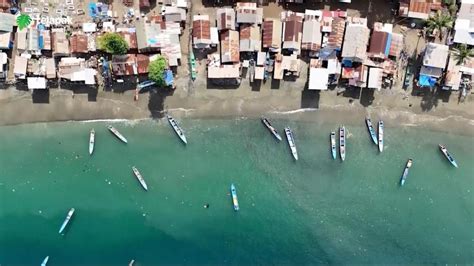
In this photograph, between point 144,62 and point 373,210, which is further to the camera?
point 373,210

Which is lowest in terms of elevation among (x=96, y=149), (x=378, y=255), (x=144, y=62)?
(x=378, y=255)

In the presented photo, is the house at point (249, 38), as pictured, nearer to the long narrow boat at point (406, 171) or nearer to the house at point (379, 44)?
the house at point (379, 44)

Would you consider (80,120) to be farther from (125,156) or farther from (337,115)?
(337,115)

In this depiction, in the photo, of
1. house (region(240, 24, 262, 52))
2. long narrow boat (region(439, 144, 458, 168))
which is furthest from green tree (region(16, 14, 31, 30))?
long narrow boat (region(439, 144, 458, 168))

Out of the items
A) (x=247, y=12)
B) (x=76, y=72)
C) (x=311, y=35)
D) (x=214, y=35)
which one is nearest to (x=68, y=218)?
(x=76, y=72)

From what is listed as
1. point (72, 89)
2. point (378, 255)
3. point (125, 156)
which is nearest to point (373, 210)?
point (378, 255)

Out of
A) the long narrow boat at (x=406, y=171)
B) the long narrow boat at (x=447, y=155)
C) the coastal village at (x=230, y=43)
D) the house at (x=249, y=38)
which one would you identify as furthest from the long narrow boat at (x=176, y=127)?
the long narrow boat at (x=447, y=155)

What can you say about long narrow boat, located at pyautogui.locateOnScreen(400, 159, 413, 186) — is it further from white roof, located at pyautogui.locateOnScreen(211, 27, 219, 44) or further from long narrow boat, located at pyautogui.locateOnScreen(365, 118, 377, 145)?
white roof, located at pyautogui.locateOnScreen(211, 27, 219, 44)
